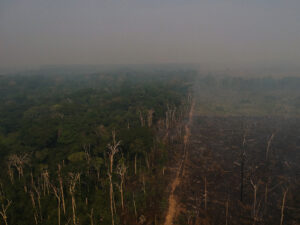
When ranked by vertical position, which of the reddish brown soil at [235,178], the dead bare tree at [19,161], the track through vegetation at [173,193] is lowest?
the track through vegetation at [173,193]

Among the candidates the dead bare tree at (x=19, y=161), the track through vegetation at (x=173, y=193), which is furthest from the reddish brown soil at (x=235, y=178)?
the dead bare tree at (x=19, y=161)

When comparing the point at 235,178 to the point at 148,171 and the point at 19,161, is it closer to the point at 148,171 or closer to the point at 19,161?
the point at 148,171

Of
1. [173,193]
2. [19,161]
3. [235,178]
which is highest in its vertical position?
[19,161]

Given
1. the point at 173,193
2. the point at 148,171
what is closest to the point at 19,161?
the point at 148,171

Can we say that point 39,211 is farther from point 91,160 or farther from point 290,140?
point 290,140

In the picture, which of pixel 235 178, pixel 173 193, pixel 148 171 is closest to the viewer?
pixel 173 193

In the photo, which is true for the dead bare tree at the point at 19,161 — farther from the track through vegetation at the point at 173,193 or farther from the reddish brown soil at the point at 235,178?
the reddish brown soil at the point at 235,178

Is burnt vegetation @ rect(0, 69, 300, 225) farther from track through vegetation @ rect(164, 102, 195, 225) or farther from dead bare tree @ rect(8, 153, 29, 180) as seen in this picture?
dead bare tree @ rect(8, 153, 29, 180)

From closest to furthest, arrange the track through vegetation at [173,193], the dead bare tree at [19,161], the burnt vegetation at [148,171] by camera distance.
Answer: the burnt vegetation at [148,171] < the track through vegetation at [173,193] < the dead bare tree at [19,161]

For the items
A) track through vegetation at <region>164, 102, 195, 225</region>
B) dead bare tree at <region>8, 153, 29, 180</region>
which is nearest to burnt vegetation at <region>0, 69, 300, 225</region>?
track through vegetation at <region>164, 102, 195, 225</region>

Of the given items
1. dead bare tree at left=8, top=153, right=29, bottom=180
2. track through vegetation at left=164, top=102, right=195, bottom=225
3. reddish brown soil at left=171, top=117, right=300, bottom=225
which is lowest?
track through vegetation at left=164, top=102, right=195, bottom=225

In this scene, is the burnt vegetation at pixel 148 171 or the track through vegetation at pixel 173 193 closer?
the burnt vegetation at pixel 148 171

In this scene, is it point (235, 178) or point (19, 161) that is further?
point (235, 178)
